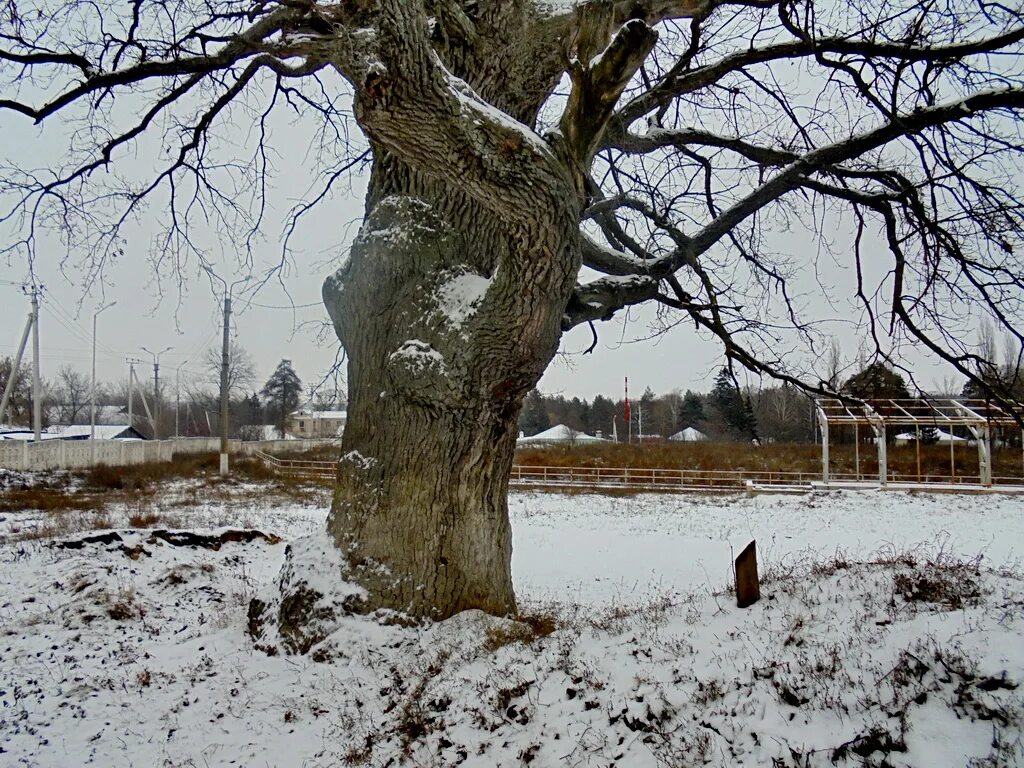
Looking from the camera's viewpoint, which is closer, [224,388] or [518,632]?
[518,632]

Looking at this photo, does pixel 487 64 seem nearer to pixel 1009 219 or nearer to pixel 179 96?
pixel 179 96

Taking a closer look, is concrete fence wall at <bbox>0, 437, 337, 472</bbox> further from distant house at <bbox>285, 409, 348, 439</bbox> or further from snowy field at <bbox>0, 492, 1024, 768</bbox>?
distant house at <bbox>285, 409, 348, 439</bbox>

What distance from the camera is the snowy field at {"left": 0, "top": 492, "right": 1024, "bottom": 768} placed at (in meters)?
2.59

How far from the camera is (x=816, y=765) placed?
2387 millimetres

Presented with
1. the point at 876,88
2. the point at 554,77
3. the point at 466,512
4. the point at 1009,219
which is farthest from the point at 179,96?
the point at 1009,219

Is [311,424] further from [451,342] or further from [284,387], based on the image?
[451,342]

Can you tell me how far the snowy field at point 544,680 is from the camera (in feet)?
8.48

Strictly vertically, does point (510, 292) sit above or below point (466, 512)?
above

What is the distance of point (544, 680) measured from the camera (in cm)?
362

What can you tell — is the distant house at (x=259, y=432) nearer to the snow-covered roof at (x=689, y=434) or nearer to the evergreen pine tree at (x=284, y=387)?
the evergreen pine tree at (x=284, y=387)

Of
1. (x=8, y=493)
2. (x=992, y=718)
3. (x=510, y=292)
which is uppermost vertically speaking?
(x=510, y=292)

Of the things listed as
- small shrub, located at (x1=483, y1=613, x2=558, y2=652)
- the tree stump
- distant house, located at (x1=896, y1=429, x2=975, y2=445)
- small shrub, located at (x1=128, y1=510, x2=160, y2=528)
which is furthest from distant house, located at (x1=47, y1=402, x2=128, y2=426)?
the tree stump

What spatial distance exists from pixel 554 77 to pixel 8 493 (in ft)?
68.1

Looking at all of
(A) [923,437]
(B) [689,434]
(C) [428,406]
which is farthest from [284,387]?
(C) [428,406]
